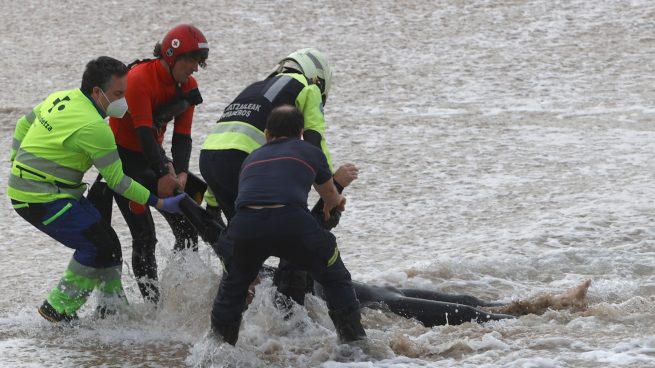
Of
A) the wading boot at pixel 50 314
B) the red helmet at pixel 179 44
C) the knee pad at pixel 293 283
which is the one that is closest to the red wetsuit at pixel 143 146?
the red helmet at pixel 179 44

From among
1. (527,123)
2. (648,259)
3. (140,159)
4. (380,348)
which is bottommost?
(380,348)

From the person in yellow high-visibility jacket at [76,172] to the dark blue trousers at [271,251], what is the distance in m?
1.02

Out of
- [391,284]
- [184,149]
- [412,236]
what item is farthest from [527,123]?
[184,149]

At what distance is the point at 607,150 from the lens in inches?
441

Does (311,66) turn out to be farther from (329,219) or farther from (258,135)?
(329,219)

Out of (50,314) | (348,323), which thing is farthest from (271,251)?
(50,314)

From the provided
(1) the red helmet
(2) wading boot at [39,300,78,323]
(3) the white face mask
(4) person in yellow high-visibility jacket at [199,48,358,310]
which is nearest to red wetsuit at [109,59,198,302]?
(1) the red helmet

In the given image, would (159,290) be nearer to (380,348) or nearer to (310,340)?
(310,340)

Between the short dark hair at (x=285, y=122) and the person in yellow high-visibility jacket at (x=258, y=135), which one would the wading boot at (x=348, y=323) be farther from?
the short dark hair at (x=285, y=122)

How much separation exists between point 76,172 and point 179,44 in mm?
1088

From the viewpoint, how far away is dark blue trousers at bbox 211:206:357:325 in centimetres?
566

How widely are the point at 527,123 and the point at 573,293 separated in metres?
5.64

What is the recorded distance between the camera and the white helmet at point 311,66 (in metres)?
6.87

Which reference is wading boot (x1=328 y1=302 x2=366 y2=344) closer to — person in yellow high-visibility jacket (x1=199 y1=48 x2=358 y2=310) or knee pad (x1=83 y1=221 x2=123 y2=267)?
person in yellow high-visibility jacket (x1=199 y1=48 x2=358 y2=310)
